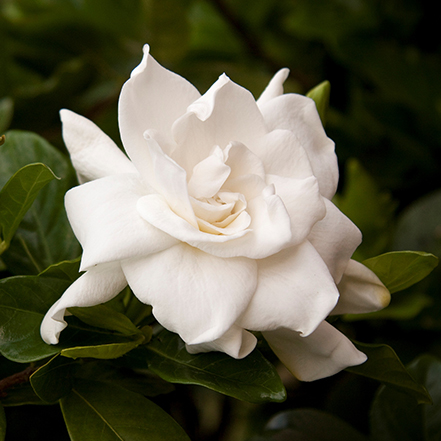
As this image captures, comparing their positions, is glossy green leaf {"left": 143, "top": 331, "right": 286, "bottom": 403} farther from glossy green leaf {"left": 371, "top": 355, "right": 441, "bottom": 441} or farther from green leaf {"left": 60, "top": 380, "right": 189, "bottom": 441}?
glossy green leaf {"left": 371, "top": 355, "right": 441, "bottom": 441}

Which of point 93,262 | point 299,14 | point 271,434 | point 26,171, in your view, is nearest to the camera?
point 93,262

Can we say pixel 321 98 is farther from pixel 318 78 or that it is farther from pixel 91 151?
pixel 318 78

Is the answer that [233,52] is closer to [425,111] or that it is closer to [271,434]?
[425,111]

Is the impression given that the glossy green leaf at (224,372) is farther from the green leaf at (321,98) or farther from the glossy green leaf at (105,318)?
the green leaf at (321,98)

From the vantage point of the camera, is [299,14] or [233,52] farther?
[233,52]

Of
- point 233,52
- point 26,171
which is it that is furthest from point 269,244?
point 233,52

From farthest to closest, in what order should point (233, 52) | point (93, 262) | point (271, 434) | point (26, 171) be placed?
point (233, 52) → point (271, 434) → point (26, 171) → point (93, 262)
